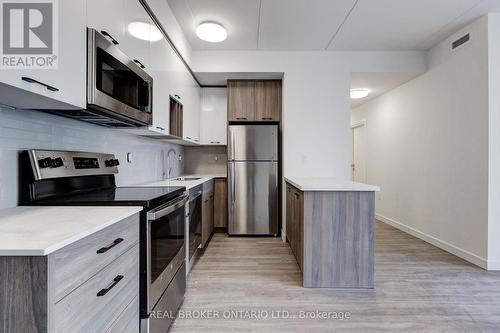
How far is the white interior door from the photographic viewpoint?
5.79 m

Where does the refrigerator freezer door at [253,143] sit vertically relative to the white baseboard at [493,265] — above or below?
above

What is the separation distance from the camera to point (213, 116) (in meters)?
4.36

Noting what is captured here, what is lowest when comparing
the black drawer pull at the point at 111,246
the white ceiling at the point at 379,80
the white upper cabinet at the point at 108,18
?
the black drawer pull at the point at 111,246

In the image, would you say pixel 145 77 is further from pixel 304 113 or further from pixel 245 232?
pixel 245 232

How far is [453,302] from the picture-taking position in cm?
213

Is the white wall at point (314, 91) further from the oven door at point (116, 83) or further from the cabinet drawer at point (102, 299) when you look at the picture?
the cabinet drawer at point (102, 299)

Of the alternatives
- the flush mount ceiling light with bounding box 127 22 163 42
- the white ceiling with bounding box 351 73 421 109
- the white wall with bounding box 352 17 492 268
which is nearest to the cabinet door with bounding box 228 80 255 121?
the white ceiling with bounding box 351 73 421 109

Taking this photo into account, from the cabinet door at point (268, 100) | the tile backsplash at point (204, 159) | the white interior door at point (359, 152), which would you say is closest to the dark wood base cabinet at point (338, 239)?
the cabinet door at point (268, 100)

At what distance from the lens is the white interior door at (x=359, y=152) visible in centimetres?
579

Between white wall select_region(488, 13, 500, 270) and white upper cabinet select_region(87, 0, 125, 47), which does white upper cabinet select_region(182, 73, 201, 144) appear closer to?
white upper cabinet select_region(87, 0, 125, 47)

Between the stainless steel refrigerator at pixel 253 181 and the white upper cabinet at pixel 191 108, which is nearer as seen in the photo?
the white upper cabinet at pixel 191 108

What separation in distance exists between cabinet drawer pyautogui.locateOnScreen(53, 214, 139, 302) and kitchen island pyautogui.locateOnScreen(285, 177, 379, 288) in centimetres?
155

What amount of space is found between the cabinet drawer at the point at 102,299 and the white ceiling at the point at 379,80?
3.81 metres

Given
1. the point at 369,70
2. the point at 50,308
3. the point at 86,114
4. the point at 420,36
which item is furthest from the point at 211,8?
the point at 50,308
